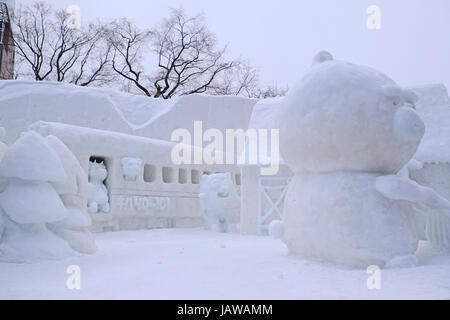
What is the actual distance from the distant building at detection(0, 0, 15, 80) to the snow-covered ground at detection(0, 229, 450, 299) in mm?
16110

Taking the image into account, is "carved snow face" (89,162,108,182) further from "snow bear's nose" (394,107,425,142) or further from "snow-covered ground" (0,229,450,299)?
"snow bear's nose" (394,107,425,142)

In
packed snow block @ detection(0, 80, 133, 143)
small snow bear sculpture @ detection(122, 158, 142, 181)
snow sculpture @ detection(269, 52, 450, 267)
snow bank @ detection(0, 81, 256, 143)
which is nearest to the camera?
snow sculpture @ detection(269, 52, 450, 267)

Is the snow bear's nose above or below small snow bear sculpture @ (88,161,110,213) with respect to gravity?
above

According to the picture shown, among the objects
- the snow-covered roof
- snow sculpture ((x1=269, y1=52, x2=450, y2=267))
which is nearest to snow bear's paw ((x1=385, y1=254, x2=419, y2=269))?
snow sculpture ((x1=269, y1=52, x2=450, y2=267))

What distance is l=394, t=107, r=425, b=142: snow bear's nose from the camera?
3.93 m

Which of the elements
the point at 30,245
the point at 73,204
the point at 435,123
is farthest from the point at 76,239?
the point at 435,123

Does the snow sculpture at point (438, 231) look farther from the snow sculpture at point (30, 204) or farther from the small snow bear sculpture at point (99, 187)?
the small snow bear sculpture at point (99, 187)

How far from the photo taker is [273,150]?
873 centimetres

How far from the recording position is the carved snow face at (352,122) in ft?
12.9

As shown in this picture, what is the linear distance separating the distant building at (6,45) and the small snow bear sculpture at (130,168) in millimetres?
12066

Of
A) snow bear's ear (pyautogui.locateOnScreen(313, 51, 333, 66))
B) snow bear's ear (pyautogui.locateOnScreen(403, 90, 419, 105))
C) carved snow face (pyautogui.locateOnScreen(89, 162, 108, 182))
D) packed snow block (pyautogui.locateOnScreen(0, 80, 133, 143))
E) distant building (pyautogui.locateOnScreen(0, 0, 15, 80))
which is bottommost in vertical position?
carved snow face (pyautogui.locateOnScreen(89, 162, 108, 182))

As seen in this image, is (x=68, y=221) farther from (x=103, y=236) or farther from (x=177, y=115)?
(x=177, y=115)

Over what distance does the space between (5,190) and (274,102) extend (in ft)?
22.2

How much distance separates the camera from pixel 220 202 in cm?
887
